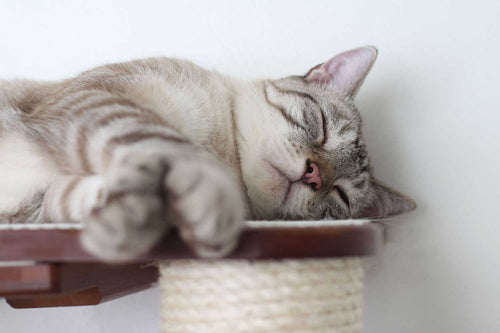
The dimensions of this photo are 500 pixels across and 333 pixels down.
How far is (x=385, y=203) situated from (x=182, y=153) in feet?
3.67

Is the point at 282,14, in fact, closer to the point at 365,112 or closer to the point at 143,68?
the point at 365,112

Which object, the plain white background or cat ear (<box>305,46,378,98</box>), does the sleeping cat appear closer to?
cat ear (<box>305,46,378,98</box>)

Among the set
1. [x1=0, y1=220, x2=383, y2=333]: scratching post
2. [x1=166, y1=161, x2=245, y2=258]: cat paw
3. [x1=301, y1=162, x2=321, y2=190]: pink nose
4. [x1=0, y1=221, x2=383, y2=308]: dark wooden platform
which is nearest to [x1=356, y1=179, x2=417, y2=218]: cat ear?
[x1=301, y1=162, x2=321, y2=190]: pink nose

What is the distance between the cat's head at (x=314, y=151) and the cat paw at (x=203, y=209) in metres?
0.71

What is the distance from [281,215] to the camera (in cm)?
147

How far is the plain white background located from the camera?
1.76 m

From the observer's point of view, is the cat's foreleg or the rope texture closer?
the cat's foreleg

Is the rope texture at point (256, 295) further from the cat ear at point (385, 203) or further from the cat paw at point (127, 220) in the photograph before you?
the cat ear at point (385, 203)

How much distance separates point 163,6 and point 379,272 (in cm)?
148

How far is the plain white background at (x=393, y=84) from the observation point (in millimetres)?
1762

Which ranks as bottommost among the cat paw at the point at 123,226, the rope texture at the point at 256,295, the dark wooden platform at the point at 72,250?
the rope texture at the point at 256,295

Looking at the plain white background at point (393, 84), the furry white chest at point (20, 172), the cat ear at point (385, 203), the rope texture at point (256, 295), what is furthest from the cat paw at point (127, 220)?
the plain white background at point (393, 84)

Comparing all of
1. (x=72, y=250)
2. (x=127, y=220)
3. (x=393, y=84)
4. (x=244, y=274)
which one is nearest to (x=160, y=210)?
(x=127, y=220)

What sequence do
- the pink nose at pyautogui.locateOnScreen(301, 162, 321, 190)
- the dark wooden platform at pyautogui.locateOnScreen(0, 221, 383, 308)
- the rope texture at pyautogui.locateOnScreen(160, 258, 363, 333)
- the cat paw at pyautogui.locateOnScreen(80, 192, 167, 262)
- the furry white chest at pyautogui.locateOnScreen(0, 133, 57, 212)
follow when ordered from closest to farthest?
the cat paw at pyautogui.locateOnScreen(80, 192, 167, 262) → the dark wooden platform at pyautogui.locateOnScreen(0, 221, 383, 308) → the rope texture at pyautogui.locateOnScreen(160, 258, 363, 333) → the furry white chest at pyautogui.locateOnScreen(0, 133, 57, 212) → the pink nose at pyautogui.locateOnScreen(301, 162, 321, 190)
